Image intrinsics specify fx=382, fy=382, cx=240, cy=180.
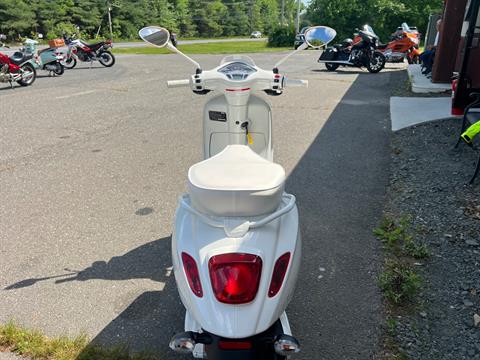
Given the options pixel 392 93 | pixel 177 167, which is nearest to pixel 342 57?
pixel 392 93

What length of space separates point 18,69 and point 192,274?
1085cm

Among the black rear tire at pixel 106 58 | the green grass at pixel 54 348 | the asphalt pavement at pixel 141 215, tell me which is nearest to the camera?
the green grass at pixel 54 348

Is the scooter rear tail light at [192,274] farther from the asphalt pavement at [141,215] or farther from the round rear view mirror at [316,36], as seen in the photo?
the round rear view mirror at [316,36]

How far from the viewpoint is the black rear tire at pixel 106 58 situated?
15.0 metres

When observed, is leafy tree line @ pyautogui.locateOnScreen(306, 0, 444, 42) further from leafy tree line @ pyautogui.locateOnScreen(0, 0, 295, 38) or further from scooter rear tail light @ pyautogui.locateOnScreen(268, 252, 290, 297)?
scooter rear tail light @ pyautogui.locateOnScreen(268, 252, 290, 297)

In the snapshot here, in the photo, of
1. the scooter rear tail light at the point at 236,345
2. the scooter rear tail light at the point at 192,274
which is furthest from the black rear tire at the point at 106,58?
the scooter rear tail light at the point at 236,345

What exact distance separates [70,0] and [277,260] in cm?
4557

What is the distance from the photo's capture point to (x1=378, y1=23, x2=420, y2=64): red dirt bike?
14.8 m

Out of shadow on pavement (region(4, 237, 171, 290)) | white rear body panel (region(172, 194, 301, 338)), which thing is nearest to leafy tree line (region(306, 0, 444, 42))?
shadow on pavement (region(4, 237, 171, 290))

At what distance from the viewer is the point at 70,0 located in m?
39.2

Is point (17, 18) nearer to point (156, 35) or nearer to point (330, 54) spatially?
point (330, 54)

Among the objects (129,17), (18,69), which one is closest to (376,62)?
(18,69)

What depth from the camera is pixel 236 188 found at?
1561 mm

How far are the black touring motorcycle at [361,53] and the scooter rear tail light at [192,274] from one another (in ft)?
41.8
